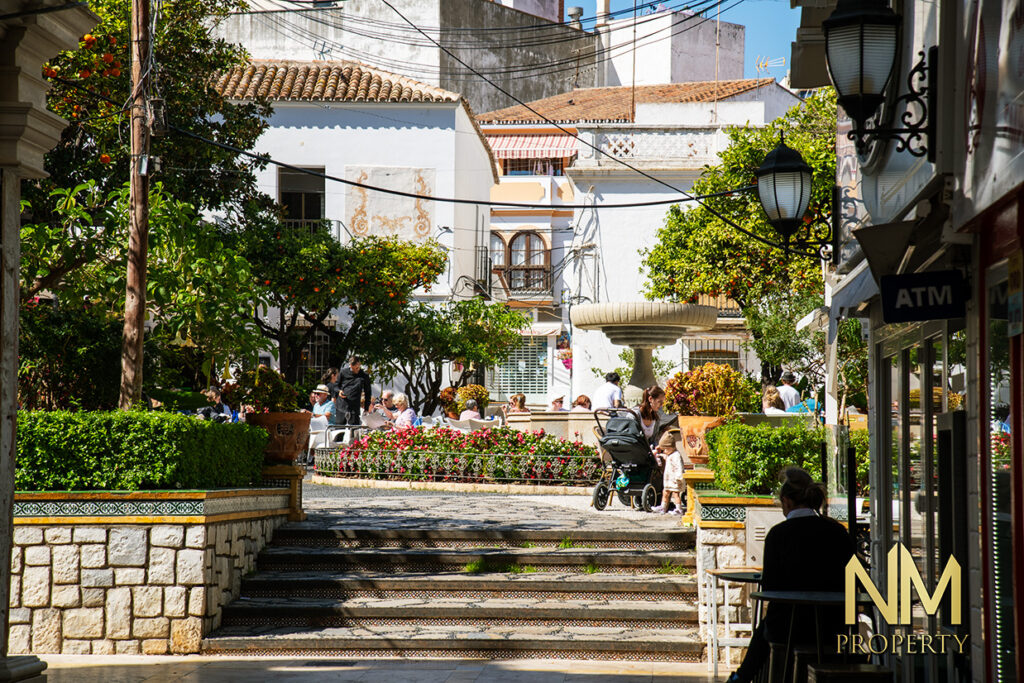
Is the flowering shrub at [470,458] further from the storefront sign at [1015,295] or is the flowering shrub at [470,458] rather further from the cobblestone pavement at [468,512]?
the storefront sign at [1015,295]

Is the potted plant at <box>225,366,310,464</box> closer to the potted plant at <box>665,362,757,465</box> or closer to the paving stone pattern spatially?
the paving stone pattern

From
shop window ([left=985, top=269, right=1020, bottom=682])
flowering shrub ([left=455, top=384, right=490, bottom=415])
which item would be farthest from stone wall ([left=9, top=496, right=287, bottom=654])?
flowering shrub ([left=455, top=384, right=490, bottom=415])

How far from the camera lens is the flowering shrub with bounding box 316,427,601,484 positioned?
1680cm

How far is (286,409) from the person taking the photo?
1212 cm

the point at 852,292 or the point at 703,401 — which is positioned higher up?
the point at 852,292

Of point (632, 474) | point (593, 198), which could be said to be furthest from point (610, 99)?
point (632, 474)

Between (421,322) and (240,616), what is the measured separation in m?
18.5

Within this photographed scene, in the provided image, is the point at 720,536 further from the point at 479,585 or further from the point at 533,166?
the point at 533,166

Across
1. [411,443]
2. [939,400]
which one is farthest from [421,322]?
[939,400]

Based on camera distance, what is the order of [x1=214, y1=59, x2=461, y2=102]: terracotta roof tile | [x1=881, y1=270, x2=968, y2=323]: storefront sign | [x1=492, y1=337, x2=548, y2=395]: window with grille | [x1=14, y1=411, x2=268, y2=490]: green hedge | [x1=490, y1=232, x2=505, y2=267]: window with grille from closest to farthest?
[x1=881, y1=270, x2=968, y2=323]: storefront sign
[x1=14, y1=411, x2=268, y2=490]: green hedge
[x1=214, y1=59, x2=461, y2=102]: terracotta roof tile
[x1=492, y1=337, x2=548, y2=395]: window with grille
[x1=490, y1=232, x2=505, y2=267]: window with grille

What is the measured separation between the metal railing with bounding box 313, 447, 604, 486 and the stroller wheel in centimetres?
322

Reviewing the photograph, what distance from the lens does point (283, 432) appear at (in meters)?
11.9

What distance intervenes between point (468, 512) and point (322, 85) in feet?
72.6

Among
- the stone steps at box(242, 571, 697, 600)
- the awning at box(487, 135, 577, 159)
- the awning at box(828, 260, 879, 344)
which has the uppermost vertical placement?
the awning at box(487, 135, 577, 159)
